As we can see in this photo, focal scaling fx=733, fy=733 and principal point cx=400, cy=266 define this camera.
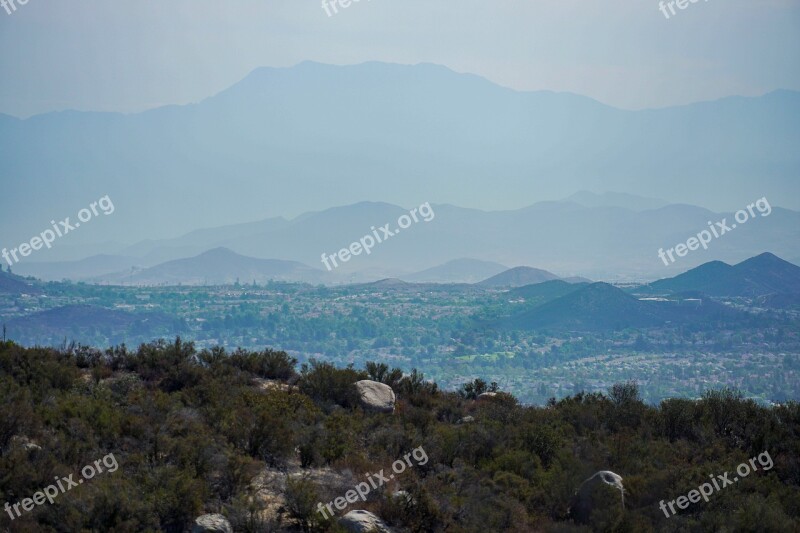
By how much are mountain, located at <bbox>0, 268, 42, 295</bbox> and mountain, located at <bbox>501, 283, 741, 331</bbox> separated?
75822mm

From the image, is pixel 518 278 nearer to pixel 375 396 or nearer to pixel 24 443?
pixel 375 396

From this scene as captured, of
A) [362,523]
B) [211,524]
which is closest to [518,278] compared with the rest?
[362,523]

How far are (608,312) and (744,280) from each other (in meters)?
29.0

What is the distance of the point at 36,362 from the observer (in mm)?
15609

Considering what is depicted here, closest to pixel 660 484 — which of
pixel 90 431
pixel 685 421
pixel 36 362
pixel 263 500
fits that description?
pixel 685 421

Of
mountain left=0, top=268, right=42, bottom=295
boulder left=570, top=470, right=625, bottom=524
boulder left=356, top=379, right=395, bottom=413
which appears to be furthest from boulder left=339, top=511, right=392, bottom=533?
mountain left=0, top=268, right=42, bottom=295

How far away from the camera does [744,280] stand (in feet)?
381

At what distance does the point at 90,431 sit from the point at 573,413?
10.1 metres

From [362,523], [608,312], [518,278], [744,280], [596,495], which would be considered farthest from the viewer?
[518,278]

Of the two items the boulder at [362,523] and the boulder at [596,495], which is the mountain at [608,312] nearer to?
the boulder at [596,495]

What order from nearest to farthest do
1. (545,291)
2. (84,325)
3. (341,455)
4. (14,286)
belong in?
1. (341,455)
2. (84,325)
3. (14,286)
4. (545,291)

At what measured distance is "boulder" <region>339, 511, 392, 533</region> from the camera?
32.3ft

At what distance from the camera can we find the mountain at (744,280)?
113 meters

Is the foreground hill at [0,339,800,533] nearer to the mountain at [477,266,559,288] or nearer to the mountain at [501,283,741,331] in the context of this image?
the mountain at [501,283,741,331]
